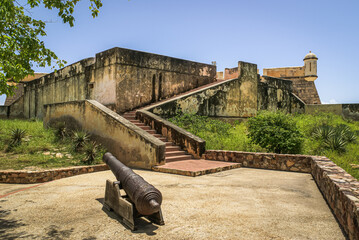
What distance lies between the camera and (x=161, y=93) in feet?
42.7

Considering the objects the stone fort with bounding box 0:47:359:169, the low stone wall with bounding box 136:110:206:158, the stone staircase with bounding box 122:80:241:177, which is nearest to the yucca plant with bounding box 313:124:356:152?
the stone fort with bounding box 0:47:359:169

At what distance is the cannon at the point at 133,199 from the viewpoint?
3.27 m

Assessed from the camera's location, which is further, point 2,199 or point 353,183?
point 2,199

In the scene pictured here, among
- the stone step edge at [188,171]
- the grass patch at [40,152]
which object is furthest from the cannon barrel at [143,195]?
the grass patch at [40,152]

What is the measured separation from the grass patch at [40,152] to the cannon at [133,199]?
165 inches

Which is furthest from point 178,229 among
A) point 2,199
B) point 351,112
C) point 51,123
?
point 351,112

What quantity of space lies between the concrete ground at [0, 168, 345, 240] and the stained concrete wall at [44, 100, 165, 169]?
4.97 feet

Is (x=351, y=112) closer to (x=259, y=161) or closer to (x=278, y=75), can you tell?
(x=278, y=75)

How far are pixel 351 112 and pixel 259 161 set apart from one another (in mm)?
11846

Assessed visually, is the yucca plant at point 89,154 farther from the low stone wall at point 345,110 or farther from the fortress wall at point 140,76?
the low stone wall at point 345,110

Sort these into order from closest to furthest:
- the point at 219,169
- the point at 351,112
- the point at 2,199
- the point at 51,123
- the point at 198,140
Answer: the point at 2,199 < the point at 219,169 < the point at 198,140 < the point at 51,123 < the point at 351,112

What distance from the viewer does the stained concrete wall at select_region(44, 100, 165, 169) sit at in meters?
7.50

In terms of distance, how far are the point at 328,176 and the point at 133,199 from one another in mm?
3158

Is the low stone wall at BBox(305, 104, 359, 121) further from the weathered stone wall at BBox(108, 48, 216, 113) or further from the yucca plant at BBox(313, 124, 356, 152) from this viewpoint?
the weathered stone wall at BBox(108, 48, 216, 113)
